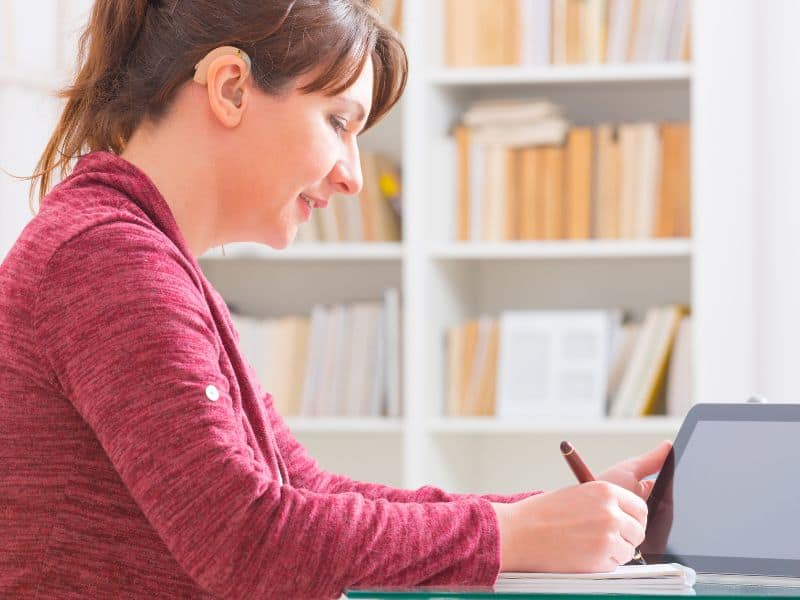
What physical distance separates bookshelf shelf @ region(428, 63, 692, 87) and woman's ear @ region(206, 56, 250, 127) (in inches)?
63.7

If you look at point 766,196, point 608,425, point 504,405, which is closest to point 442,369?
point 504,405

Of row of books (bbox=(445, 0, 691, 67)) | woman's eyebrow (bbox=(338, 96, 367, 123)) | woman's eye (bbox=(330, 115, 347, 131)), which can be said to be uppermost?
row of books (bbox=(445, 0, 691, 67))

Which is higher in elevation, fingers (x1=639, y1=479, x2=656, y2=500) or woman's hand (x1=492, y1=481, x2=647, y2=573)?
woman's hand (x1=492, y1=481, x2=647, y2=573)

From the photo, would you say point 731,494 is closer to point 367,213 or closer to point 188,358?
point 188,358

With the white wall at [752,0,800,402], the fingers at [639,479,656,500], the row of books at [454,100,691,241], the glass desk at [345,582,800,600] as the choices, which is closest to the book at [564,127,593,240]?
the row of books at [454,100,691,241]

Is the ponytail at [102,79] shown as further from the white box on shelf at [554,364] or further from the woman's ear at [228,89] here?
the white box on shelf at [554,364]

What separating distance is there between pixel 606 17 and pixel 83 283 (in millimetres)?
1980

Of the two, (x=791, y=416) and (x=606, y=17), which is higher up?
(x=606, y=17)

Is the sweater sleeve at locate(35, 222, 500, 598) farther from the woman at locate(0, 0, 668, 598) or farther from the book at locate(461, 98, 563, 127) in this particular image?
the book at locate(461, 98, 563, 127)

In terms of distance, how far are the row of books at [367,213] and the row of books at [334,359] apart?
6.0 inches

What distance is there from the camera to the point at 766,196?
2.73 metres

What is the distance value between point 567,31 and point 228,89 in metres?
1.68

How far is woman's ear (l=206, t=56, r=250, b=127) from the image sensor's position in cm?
115

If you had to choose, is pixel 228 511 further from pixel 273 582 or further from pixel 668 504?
pixel 668 504
